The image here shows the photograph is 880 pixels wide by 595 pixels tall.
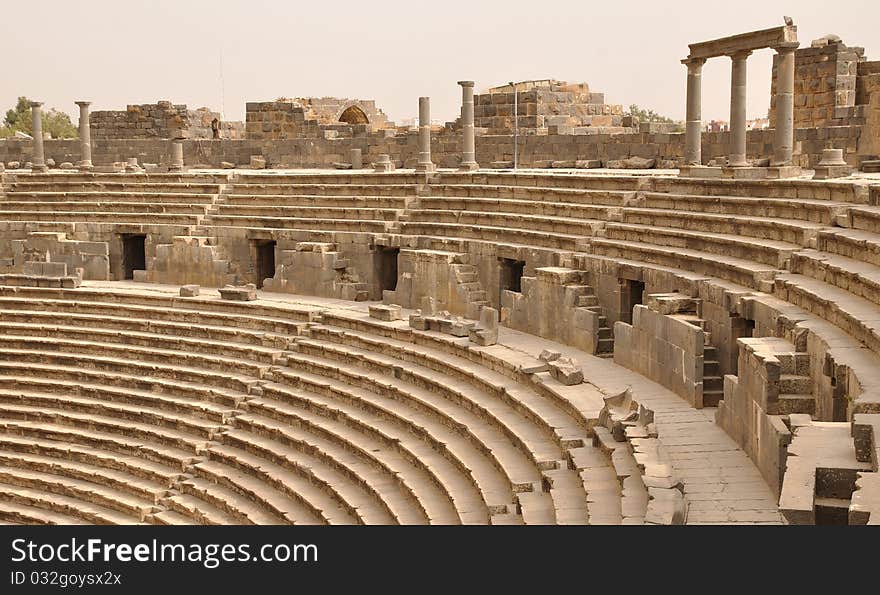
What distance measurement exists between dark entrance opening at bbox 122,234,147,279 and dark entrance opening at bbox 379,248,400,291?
6.35 metres

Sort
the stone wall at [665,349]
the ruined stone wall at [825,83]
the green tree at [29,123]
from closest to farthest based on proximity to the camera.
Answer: the stone wall at [665,349], the ruined stone wall at [825,83], the green tree at [29,123]

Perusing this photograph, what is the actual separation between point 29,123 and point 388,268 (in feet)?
191

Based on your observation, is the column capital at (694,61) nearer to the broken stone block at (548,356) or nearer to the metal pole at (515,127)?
the broken stone block at (548,356)

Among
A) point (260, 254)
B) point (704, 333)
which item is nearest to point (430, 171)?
point (260, 254)

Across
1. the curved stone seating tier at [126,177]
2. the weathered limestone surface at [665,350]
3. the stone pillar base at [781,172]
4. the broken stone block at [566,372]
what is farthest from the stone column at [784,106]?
the curved stone seating tier at [126,177]

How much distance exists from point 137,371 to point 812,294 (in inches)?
475

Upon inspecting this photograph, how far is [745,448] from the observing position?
12.3 metres

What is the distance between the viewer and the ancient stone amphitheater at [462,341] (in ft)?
39.2

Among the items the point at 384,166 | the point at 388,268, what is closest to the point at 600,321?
the point at 388,268

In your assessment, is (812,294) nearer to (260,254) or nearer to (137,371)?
(137,371)

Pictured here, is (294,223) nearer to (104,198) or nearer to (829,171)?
(104,198)

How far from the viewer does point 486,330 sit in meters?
18.0

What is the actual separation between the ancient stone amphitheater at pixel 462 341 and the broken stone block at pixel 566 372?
56mm

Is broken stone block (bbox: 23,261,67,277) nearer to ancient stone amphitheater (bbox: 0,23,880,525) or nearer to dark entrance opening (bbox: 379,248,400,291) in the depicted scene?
ancient stone amphitheater (bbox: 0,23,880,525)
